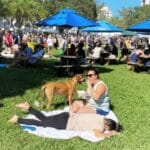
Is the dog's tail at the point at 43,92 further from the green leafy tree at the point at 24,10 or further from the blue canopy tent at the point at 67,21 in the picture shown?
the green leafy tree at the point at 24,10

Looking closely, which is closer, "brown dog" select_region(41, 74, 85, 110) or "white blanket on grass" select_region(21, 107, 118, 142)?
"white blanket on grass" select_region(21, 107, 118, 142)

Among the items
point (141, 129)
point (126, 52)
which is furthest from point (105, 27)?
point (141, 129)

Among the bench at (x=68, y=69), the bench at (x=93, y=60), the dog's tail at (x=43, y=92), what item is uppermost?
the dog's tail at (x=43, y=92)

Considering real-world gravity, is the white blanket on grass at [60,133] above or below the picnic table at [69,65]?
above

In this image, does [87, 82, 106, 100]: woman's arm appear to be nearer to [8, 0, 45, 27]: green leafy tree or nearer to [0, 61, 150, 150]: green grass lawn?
[0, 61, 150, 150]: green grass lawn

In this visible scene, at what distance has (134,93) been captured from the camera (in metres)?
13.3

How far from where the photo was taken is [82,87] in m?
13.4

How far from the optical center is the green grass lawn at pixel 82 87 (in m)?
7.75

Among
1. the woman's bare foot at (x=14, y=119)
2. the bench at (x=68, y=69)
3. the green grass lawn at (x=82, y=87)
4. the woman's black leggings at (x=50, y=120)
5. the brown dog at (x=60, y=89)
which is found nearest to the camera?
the green grass lawn at (x=82, y=87)

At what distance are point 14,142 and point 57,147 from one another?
0.69 metres

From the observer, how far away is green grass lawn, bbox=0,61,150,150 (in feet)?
25.4

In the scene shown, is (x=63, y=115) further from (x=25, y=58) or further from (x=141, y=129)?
(x=25, y=58)

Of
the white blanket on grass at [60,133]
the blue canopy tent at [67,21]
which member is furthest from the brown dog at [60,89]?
the blue canopy tent at [67,21]

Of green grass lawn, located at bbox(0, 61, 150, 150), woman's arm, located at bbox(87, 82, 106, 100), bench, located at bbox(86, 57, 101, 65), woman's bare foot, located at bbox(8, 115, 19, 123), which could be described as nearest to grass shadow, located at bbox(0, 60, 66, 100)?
green grass lawn, located at bbox(0, 61, 150, 150)
